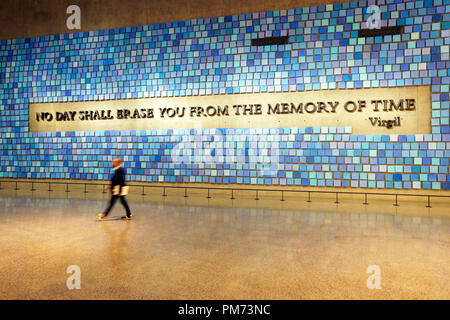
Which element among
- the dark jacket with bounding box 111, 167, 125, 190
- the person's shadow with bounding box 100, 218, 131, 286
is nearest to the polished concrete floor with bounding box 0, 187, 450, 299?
the person's shadow with bounding box 100, 218, 131, 286

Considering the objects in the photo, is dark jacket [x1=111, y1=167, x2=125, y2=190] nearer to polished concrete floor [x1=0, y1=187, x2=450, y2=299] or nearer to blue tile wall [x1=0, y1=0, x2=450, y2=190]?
polished concrete floor [x1=0, y1=187, x2=450, y2=299]

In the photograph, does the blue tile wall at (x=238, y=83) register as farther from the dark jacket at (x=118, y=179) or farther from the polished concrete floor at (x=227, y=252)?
the dark jacket at (x=118, y=179)

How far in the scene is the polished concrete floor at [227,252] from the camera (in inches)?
149

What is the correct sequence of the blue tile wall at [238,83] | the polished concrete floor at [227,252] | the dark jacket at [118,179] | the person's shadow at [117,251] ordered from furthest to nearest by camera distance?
the blue tile wall at [238,83]
the dark jacket at [118,179]
the person's shadow at [117,251]
the polished concrete floor at [227,252]

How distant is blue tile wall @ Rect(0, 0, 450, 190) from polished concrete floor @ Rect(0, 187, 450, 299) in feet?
6.73

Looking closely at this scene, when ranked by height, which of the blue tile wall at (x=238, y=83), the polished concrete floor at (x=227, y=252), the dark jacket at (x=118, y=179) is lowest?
the polished concrete floor at (x=227, y=252)

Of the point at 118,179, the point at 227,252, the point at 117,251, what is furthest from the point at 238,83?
the point at 117,251

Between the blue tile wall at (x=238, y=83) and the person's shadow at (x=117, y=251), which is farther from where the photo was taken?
the blue tile wall at (x=238, y=83)

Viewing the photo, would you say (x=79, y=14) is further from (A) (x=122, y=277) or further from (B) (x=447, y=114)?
(B) (x=447, y=114)

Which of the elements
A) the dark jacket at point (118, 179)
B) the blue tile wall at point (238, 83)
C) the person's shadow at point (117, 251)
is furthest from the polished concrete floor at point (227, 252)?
the blue tile wall at point (238, 83)

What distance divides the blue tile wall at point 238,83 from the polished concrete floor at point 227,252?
6.73 ft

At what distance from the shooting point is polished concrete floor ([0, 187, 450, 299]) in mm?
3783

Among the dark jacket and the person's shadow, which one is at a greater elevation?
the dark jacket

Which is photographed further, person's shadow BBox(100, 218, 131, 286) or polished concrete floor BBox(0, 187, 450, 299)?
person's shadow BBox(100, 218, 131, 286)
